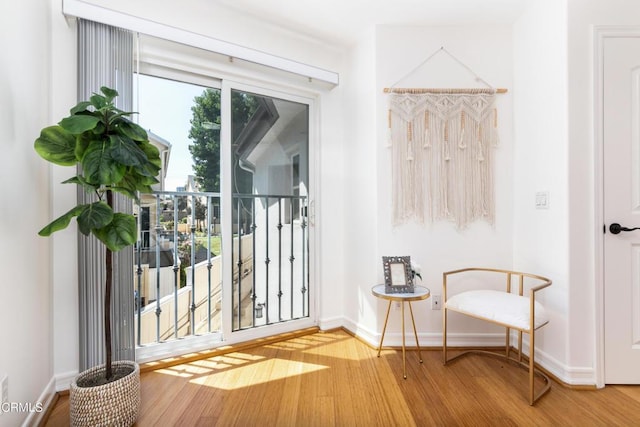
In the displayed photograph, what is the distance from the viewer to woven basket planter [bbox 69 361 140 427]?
4.16 feet

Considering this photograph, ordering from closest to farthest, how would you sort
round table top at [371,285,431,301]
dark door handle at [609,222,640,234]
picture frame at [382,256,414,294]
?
dark door handle at [609,222,640,234] → round table top at [371,285,431,301] → picture frame at [382,256,414,294]

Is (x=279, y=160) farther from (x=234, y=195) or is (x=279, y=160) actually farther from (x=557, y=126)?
(x=557, y=126)

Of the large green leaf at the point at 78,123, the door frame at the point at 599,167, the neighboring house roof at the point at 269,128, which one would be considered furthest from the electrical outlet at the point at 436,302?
the large green leaf at the point at 78,123

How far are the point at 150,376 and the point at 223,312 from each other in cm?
57

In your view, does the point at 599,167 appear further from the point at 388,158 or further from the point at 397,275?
the point at 397,275

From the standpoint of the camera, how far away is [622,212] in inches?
67.1

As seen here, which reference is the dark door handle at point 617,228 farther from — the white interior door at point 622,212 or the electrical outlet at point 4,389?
the electrical outlet at point 4,389

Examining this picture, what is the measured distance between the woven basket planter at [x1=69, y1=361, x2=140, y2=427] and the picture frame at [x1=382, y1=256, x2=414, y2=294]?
1.52 metres

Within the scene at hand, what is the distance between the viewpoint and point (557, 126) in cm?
180

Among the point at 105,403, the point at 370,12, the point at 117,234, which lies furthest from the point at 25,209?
the point at 370,12

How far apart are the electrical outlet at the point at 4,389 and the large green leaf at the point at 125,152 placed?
97 cm

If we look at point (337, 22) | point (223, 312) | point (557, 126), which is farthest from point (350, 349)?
point (337, 22)

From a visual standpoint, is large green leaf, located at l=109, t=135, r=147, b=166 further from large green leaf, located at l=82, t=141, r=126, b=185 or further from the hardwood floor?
the hardwood floor

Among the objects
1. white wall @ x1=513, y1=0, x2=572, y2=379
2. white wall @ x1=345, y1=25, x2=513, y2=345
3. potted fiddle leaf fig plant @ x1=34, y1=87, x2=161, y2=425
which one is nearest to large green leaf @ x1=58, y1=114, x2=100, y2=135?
potted fiddle leaf fig plant @ x1=34, y1=87, x2=161, y2=425
